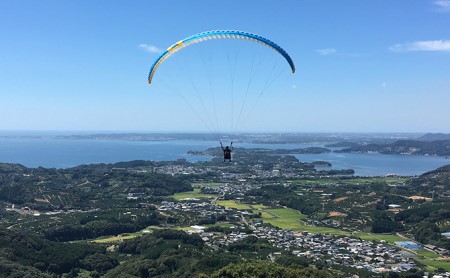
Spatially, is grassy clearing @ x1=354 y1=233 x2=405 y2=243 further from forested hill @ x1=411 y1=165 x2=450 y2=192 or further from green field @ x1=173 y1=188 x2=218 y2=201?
forested hill @ x1=411 y1=165 x2=450 y2=192

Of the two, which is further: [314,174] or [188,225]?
[314,174]

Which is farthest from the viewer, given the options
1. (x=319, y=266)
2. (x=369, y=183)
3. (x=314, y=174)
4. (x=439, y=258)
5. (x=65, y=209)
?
(x=314, y=174)

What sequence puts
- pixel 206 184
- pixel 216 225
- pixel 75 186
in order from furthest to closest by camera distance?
pixel 206 184 < pixel 75 186 < pixel 216 225

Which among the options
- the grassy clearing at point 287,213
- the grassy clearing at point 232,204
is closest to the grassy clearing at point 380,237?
the grassy clearing at point 287,213

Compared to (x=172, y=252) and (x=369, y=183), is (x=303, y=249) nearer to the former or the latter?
(x=172, y=252)

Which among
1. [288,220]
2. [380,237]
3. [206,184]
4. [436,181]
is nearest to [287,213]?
[288,220]

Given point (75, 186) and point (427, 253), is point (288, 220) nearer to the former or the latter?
point (427, 253)

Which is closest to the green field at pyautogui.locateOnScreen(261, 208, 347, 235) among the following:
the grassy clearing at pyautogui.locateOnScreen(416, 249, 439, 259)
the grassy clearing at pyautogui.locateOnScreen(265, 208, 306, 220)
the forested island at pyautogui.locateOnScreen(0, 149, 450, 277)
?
the grassy clearing at pyautogui.locateOnScreen(265, 208, 306, 220)

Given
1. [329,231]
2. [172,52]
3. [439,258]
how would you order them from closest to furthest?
1. [172,52]
2. [439,258]
3. [329,231]

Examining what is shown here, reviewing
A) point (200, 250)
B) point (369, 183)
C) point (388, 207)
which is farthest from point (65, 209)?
point (369, 183)
